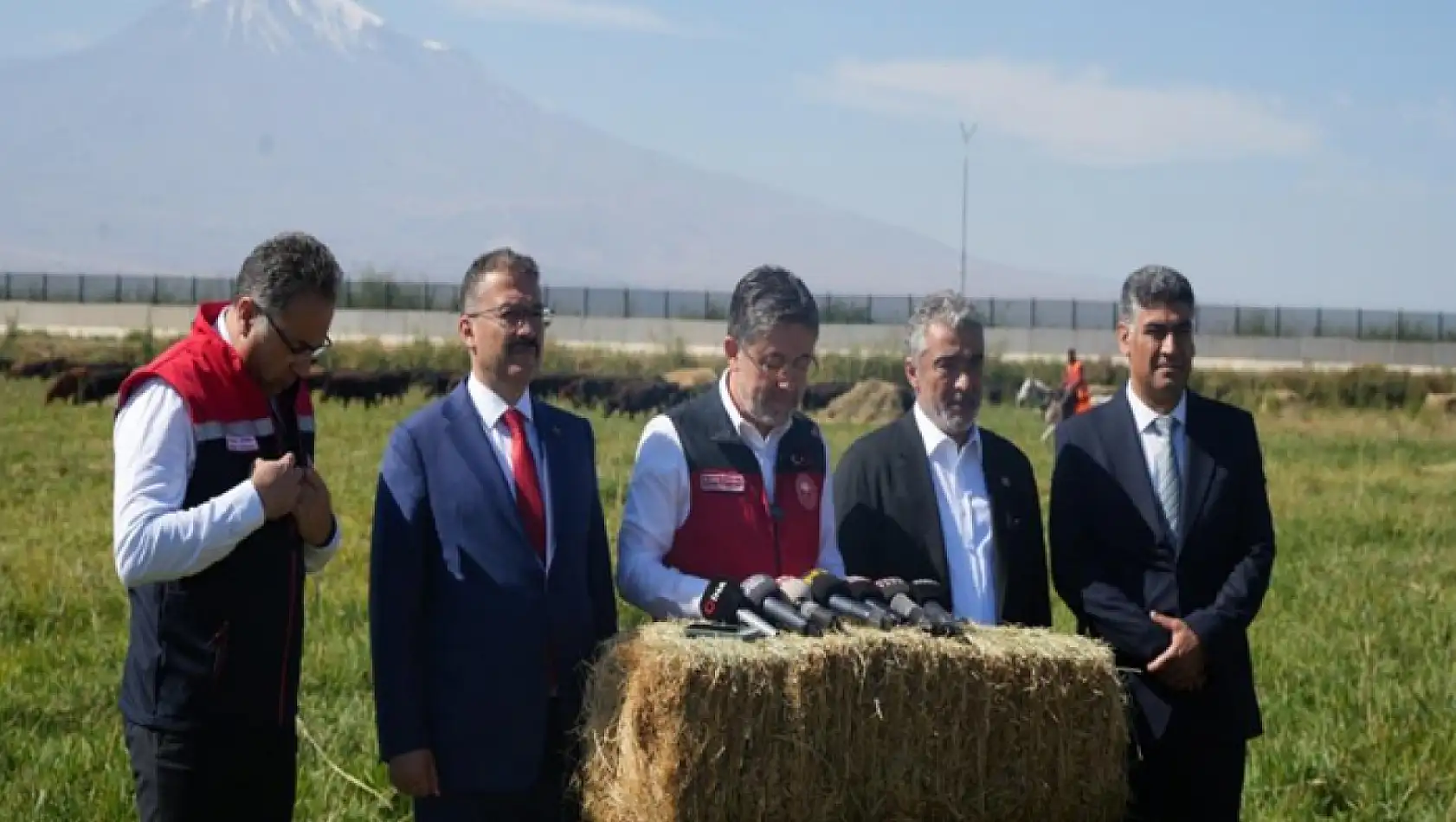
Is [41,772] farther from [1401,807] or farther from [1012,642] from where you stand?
[1401,807]

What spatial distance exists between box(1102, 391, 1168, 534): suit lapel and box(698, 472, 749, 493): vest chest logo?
126cm

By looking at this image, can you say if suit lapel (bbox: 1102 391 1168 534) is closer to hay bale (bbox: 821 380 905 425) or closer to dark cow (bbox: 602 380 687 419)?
dark cow (bbox: 602 380 687 419)

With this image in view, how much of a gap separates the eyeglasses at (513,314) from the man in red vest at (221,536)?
1.39 feet

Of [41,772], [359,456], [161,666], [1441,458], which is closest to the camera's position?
[161,666]

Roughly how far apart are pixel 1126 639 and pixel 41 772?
13.9ft

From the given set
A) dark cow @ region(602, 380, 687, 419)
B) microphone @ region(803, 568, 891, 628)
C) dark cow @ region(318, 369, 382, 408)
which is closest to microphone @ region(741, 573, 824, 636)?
microphone @ region(803, 568, 891, 628)

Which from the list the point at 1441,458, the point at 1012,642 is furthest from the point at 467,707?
the point at 1441,458

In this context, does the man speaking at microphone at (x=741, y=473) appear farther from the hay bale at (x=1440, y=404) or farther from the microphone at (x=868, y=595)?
the hay bale at (x=1440, y=404)

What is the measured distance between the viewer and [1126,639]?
5406 millimetres

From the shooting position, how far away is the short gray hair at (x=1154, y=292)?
5.52 meters

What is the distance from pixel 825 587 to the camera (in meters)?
4.80

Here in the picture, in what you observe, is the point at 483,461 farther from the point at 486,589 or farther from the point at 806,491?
the point at 806,491

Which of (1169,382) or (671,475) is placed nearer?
(671,475)

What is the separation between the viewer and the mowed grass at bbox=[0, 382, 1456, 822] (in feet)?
23.5
